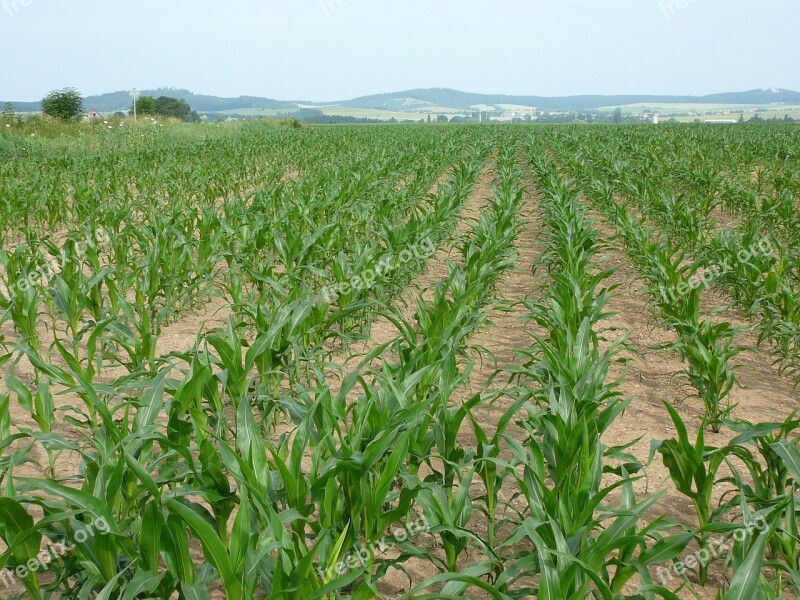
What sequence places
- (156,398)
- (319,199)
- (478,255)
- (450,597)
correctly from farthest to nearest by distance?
(319,199) → (478,255) → (156,398) → (450,597)

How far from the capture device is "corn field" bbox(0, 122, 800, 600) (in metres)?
2.18

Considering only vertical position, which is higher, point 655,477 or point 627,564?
point 627,564

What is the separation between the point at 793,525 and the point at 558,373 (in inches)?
48.5

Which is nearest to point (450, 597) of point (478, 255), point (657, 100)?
point (478, 255)

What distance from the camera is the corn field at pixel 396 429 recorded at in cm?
218

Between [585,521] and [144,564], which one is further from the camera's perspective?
[585,521]

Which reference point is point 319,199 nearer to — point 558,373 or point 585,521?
point 558,373

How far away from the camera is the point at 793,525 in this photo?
88.7 inches

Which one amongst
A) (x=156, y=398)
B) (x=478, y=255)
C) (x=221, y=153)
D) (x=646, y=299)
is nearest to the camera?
(x=156, y=398)

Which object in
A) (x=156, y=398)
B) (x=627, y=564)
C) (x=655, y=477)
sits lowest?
(x=655, y=477)

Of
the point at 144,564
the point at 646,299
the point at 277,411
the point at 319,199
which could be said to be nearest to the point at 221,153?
the point at 319,199

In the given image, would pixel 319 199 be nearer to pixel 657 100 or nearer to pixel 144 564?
pixel 144 564

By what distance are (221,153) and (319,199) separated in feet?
30.2

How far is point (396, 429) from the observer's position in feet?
8.02
